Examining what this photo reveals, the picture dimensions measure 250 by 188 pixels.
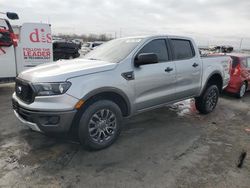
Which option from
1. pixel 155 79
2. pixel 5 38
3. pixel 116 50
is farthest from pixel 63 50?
pixel 155 79

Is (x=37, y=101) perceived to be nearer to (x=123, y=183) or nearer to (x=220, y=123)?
(x=123, y=183)

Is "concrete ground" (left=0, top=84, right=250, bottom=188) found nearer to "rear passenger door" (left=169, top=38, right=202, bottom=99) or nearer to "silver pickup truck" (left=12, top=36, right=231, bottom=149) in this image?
"silver pickup truck" (left=12, top=36, right=231, bottom=149)

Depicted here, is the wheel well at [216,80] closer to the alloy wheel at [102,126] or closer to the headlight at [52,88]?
the alloy wheel at [102,126]

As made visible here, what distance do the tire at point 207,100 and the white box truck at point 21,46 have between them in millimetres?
5424

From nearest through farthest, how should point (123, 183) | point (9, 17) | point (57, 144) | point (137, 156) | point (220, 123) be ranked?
point (123, 183) < point (137, 156) < point (57, 144) < point (220, 123) < point (9, 17)

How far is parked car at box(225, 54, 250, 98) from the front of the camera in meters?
8.01

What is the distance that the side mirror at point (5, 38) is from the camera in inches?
276

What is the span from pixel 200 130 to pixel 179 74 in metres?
1.25

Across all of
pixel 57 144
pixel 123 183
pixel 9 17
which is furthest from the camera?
pixel 9 17

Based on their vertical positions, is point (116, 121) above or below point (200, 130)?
above

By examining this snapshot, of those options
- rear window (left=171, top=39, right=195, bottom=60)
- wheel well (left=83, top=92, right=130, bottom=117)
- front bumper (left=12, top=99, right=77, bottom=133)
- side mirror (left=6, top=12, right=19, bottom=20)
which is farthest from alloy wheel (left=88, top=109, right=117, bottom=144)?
side mirror (left=6, top=12, right=19, bottom=20)

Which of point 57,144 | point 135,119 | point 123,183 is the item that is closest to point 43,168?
point 57,144

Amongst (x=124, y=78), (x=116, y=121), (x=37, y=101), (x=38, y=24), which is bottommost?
(x=116, y=121)

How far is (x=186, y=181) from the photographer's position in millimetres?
3086
